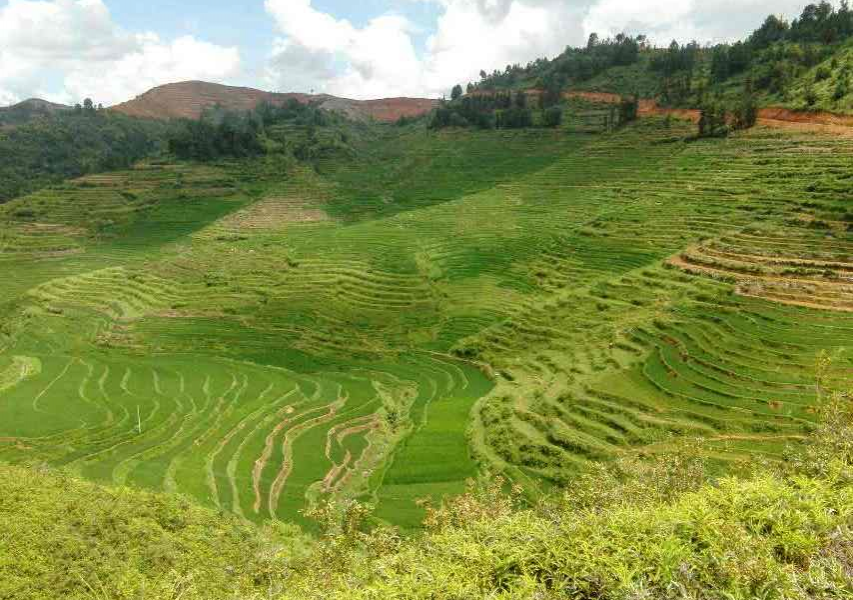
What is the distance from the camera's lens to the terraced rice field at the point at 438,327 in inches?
911

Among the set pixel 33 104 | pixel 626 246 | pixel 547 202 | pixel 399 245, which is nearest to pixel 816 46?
pixel 547 202

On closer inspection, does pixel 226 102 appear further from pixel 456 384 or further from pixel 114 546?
pixel 114 546

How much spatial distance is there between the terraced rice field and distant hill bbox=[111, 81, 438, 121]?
9925 centimetres

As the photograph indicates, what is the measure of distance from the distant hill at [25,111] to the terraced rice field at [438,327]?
12686 cm

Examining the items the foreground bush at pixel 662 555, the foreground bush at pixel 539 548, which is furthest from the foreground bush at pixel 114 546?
the foreground bush at pixel 662 555

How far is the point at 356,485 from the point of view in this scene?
75.9ft

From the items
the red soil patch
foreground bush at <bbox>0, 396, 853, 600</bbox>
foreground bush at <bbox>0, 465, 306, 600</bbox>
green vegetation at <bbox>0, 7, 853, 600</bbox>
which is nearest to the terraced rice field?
green vegetation at <bbox>0, 7, 853, 600</bbox>

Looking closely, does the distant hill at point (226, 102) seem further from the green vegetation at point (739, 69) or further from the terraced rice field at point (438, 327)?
the terraced rice field at point (438, 327)

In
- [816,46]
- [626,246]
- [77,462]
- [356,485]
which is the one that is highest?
[816,46]

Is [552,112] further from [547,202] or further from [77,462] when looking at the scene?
[77,462]

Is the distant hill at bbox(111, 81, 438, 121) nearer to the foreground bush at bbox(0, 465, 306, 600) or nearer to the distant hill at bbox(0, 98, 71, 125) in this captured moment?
the distant hill at bbox(0, 98, 71, 125)

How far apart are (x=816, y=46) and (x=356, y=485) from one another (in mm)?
81711

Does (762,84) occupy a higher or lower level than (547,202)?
higher

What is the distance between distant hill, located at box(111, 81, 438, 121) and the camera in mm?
157875
